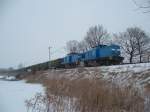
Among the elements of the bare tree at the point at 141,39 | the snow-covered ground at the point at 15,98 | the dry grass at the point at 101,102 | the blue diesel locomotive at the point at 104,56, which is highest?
the bare tree at the point at 141,39

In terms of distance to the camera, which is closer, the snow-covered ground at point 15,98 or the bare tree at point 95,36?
the snow-covered ground at point 15,98

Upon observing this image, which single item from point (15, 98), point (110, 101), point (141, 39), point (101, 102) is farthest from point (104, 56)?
point (141, 39)

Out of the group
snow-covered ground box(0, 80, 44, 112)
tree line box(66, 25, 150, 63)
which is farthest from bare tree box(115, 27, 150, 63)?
snow-covered ground box(0, 80, 44, 112)

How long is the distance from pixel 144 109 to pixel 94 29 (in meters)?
61.2

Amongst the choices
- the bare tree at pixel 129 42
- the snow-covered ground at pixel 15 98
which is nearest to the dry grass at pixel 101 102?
the snow-covered ground at pixel 15 98

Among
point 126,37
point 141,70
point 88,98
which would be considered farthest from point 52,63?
point 88,98

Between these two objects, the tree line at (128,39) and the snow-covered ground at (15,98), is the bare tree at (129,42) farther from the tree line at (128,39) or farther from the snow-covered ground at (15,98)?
the snow-covered ground at (15,98)

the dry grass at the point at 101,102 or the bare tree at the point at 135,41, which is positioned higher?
the bare tree at the point at 135,41

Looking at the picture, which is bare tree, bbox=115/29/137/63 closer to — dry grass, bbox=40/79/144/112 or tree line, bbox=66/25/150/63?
tree line, bbox=66/25/150/63

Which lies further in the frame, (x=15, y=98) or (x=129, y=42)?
(x=129, y=42)

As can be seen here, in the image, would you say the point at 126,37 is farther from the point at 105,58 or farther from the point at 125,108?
the point at 125,108

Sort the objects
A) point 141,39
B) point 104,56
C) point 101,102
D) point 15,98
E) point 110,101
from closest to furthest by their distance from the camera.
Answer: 1. point 101,102
2. point 110,101
3. point 15,98
4. point 104,56
5. point 141,39

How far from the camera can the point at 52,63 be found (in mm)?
54375

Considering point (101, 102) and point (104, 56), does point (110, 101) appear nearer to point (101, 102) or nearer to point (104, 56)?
point (101, 102)
